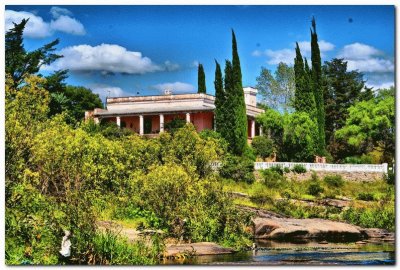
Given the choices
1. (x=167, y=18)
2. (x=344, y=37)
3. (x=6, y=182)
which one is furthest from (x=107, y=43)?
(x=344, y=37)

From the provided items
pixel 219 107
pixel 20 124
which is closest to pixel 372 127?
pixel 219 107

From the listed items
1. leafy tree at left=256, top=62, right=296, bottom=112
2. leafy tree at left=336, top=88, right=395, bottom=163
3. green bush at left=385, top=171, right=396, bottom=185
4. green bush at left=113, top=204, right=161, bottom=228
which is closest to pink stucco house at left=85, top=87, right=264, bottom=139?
leafy tree at left=256, top=62, right=296, bottom=112

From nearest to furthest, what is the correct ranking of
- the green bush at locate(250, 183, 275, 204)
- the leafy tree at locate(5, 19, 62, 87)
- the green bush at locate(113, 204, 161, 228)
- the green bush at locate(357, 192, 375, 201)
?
the leafy tree at locate(5, 19, 62, 87), the green bush at locate(113, 204, 161, 228), the green bush at locate(357, 192, 375, 201), the green bush at locate(250, 183, 275, 204)

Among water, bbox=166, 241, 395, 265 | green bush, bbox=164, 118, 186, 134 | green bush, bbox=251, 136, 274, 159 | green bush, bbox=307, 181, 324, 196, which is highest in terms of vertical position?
green bush, bbox=164, 118, 186, 134

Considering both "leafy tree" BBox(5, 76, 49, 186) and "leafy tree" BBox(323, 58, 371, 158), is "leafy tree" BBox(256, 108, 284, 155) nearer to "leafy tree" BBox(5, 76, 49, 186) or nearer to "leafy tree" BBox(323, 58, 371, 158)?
"leafy tree" BBox(323, 58, 371, 158)

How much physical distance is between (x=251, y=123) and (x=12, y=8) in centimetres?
1159

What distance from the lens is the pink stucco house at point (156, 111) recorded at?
16969mm

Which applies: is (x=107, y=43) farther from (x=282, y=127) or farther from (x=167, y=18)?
(x=282, y=127)

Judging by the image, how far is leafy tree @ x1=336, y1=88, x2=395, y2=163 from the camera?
14770 millimetres

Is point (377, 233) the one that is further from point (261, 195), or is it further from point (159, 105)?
point (159, 105)

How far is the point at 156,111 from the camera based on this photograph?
1730 cm

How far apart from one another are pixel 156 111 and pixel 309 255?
850 centimetres

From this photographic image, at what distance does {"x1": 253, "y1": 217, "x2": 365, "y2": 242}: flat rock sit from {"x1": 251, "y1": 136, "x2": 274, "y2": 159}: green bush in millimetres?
5810

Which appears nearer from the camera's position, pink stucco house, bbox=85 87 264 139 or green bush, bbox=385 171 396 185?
green bush, bbox=385 171 396 185
